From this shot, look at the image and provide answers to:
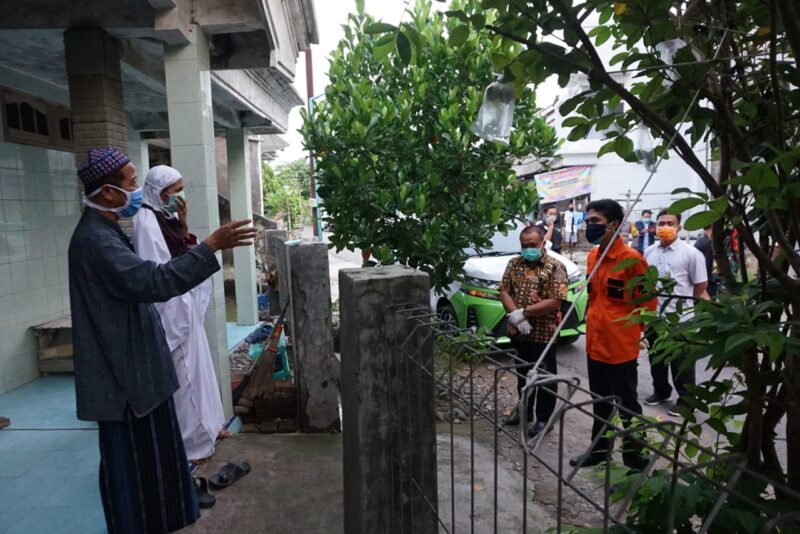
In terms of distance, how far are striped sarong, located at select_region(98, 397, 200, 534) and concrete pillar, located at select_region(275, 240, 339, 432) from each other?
4.99 feet

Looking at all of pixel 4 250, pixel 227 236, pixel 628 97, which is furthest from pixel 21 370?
pixel 628 97

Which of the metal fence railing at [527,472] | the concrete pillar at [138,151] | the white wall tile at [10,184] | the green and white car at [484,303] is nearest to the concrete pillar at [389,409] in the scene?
the metal fence railing at [527,472]

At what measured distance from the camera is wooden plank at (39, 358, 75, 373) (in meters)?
5.41

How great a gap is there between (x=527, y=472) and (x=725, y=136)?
165 cm

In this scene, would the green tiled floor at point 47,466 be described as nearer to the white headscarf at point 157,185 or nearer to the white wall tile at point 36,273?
the white wall tile at point 36,273

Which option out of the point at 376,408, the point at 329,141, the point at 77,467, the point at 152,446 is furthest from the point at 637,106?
the point at 329,141

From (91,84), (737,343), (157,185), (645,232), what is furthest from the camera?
(645,232)

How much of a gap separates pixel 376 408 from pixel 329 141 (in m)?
3.96

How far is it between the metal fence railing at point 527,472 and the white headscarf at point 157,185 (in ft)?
6.48

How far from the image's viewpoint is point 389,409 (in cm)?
207

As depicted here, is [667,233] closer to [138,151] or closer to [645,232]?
[138,151]

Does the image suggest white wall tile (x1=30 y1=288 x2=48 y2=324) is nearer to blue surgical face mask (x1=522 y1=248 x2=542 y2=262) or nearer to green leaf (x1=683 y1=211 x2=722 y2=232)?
blue surgical face mask (x1=522 y1=248 x2=542 y2=262)

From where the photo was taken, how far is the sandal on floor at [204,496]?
3162 millimetres

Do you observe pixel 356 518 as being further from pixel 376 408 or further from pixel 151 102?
pixel 151 102
